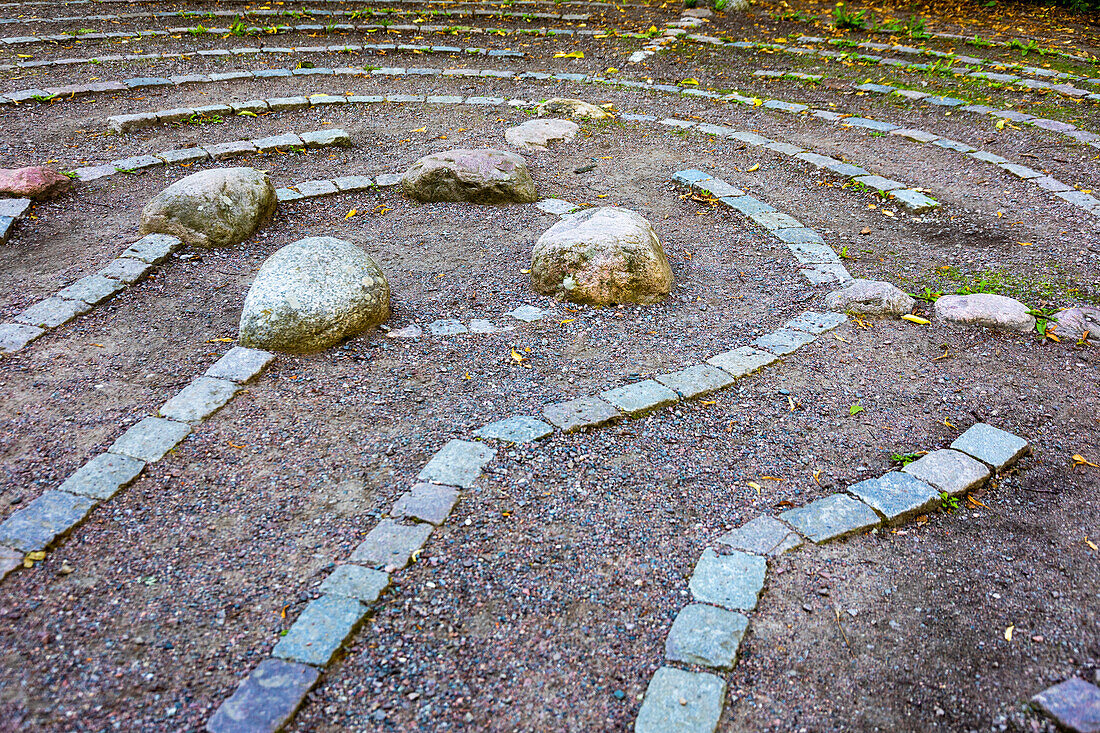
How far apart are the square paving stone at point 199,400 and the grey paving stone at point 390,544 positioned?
1.17 meters

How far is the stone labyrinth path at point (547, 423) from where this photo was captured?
2346 mm

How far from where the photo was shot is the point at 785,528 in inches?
114

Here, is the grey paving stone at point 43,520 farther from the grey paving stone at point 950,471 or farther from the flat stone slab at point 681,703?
the grey paving stone at point 950,471

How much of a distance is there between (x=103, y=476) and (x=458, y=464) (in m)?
1.41

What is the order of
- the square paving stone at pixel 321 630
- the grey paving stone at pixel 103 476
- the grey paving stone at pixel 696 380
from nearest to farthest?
the square paving stone at pixel 321 630 → the grey paving stone at pixel 103 476 → the grey paving stone at pixel 696 380

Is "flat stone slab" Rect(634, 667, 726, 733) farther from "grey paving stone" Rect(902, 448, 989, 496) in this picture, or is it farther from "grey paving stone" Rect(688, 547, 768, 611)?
"grey paving stone" Rect(902, 448, 989, 496)

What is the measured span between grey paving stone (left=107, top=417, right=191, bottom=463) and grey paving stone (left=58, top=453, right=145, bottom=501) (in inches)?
1.6

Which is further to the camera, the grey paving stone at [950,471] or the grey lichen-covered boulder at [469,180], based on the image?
the grey lichen-covered boulder at [469,180]

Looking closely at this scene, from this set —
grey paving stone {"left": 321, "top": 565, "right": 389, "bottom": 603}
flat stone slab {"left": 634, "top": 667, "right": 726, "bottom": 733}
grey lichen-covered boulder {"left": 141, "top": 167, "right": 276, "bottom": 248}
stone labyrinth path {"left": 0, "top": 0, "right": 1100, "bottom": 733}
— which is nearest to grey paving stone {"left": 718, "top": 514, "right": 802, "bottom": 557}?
stone labyrinth path {"left": 0, "top": 0, "right": 1100, "bottom": 733}

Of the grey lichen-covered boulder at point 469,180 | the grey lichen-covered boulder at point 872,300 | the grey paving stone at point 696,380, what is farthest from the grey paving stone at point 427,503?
the grey lichen-covered boulder at point 469,180

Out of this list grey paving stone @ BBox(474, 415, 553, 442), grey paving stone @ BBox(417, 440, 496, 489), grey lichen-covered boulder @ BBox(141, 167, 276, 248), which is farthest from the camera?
grey lichen-covered boulder @ BBox(141, 167, 276, 248)

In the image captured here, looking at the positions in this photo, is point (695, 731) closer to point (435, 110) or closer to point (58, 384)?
point (58, 384)

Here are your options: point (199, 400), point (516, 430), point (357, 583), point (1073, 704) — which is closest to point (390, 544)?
point (357, 583)

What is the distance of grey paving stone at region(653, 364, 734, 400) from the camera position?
3.68 meters
